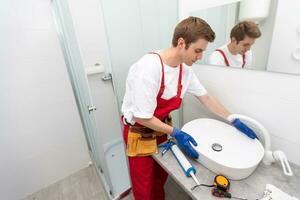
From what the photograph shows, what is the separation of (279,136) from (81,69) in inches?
47.1

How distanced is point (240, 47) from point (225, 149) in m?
0.57

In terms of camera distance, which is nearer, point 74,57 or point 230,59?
point 230,59

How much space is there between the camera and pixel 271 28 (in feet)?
2.52

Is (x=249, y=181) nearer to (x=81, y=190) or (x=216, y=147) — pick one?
(x=216, y=147)

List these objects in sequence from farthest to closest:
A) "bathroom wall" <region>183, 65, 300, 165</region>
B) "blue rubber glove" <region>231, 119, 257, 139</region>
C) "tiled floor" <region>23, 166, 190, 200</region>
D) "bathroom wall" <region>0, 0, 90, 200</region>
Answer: "tiled floor" <region>23, 166, 190, 200</region> → "bathroom wall" <region>0, 0, 90, 200</region> → "blue rubber glove" <region>231, 119, 257, 139</region> → "bathroom wall" <region>183, 65, 300, 165</region>

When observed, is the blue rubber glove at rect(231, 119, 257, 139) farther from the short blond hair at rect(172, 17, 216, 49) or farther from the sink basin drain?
the short blond hair at rect(172, 17, 216, 49)

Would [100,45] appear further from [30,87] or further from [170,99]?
[170,99]

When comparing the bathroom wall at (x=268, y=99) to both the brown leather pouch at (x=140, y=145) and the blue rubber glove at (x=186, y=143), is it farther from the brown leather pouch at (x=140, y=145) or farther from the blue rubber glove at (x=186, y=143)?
the brown leather pouch at (x=140, y=145)

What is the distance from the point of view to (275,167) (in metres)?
0.85

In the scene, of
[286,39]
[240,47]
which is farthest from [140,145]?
[286,39]

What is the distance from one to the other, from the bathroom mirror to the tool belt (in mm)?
692

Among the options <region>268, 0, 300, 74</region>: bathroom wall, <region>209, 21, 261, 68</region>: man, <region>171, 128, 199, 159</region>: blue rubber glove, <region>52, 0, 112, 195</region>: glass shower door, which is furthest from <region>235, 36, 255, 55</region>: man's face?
<region>52, 0, 112, 195</region>: glass shower door

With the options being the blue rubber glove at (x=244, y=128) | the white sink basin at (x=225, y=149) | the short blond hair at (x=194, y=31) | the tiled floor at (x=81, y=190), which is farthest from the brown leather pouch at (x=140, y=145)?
the tiled floor at (x=81, y=190)

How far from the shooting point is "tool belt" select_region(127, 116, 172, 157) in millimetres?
983
